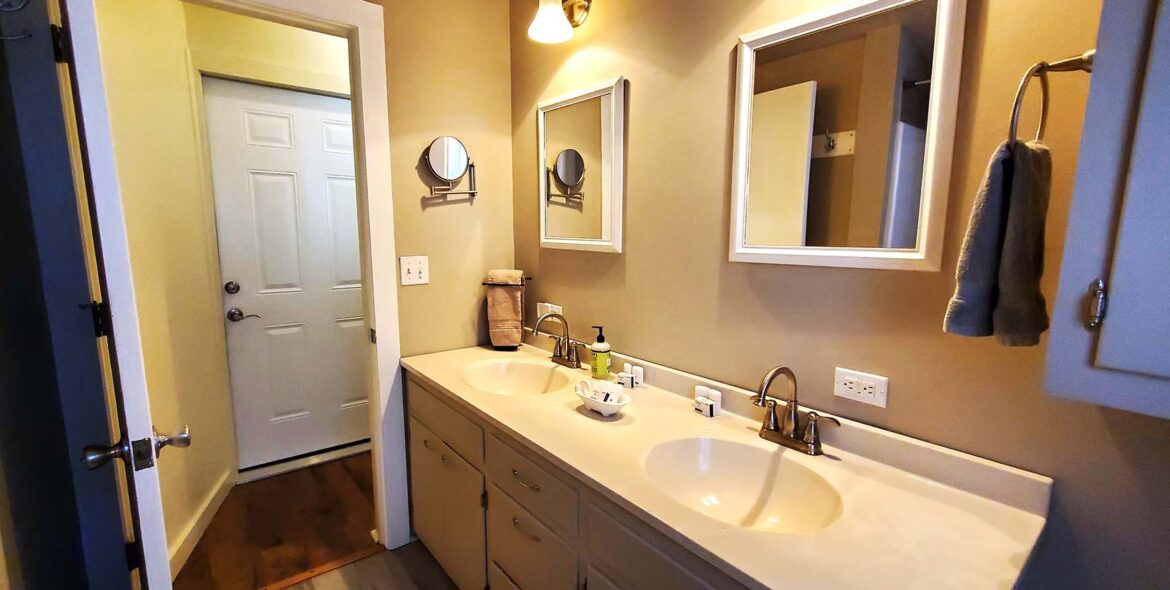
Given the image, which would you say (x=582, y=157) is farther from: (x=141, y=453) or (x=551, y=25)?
(x=141, y=453)

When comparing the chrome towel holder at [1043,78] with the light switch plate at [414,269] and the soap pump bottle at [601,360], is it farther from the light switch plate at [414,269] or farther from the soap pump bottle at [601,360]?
the light switch plate at [414,269]

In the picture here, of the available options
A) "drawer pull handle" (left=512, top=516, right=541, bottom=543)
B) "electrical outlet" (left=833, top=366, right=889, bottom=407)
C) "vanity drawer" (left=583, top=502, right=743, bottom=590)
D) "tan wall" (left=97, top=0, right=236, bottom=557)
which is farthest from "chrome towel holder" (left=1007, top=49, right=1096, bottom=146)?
"tan wall" (left=97, top=0, right=236, bottom=557)

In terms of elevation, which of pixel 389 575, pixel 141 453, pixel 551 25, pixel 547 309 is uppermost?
pixel 551 25

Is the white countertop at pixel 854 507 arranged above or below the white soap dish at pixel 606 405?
below

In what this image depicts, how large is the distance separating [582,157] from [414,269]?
32.5 inches

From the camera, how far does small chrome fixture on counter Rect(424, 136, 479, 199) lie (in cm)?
197

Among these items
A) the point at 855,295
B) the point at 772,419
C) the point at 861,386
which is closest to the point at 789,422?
the point at 772,419

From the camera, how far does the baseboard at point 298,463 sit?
8.43 ft

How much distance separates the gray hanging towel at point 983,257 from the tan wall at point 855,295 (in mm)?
116

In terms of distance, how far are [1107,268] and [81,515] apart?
5.69 feet

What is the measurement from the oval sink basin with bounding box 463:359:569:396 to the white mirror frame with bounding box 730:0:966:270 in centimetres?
91

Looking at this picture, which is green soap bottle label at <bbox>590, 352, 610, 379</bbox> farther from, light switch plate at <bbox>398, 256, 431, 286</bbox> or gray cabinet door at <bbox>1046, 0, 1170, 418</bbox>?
gray cabinet door at <bbox>1046, 0, 1170, 418</bbox>

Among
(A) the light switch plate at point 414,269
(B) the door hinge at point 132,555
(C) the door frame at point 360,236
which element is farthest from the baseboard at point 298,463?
(B) the door hinge at point 132,555

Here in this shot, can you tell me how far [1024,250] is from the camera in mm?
776
